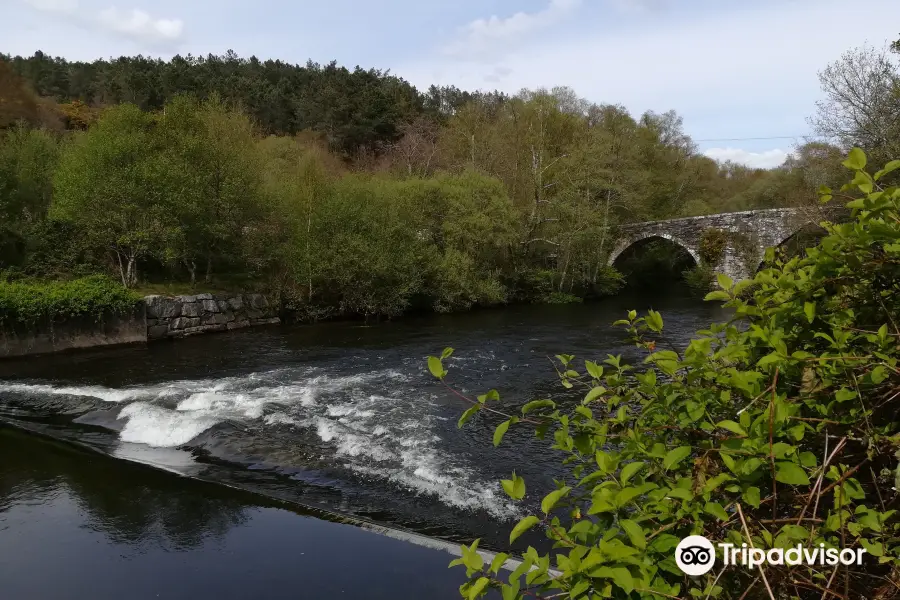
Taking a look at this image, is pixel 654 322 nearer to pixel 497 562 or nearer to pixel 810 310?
pixel 810 310

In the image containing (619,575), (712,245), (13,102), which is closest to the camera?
(619,575)

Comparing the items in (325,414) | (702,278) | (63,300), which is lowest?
(702,278)

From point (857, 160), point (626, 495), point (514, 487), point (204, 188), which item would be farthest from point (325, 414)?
point (204, 188)

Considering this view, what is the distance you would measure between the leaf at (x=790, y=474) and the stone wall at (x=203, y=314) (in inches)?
833

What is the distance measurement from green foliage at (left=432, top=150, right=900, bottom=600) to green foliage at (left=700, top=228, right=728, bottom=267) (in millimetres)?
37962

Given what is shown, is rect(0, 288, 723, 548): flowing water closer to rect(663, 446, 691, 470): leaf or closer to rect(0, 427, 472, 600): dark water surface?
rect(0, 427, 472, 600): dark water surface

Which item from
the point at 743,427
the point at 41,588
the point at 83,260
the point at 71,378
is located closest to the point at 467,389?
the point at 41,588

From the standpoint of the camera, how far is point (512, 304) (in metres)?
30.3

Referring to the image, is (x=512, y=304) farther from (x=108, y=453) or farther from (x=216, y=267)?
(x=108, y=453)

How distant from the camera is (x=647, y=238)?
130ft

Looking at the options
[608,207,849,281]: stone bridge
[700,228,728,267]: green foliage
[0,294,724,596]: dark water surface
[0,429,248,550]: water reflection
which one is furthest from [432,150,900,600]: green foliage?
[700,228,728,267]: green foliage

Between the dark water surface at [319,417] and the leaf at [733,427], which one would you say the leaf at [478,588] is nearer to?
the leaf at [733,427]

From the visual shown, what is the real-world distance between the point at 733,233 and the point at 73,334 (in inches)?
1385

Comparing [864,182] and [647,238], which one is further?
[647,238]
